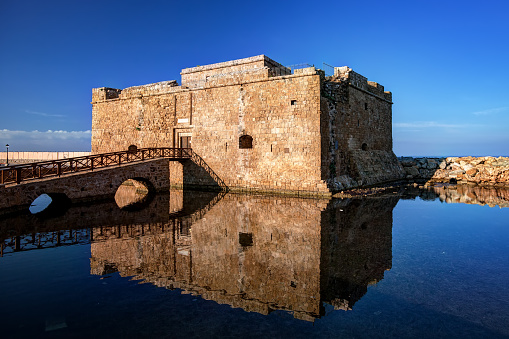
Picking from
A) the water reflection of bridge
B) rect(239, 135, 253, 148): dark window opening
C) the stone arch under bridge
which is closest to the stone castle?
rect(239, 135, 253, 148): dark window opening

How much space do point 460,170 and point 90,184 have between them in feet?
71.5

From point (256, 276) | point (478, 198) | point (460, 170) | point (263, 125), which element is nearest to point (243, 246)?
point (256, 276)

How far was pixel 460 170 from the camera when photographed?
21672mm

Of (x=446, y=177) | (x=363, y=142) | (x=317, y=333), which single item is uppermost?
(x=363, y=142)

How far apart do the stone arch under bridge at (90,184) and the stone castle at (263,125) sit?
6.46ft

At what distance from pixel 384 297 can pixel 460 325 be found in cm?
96

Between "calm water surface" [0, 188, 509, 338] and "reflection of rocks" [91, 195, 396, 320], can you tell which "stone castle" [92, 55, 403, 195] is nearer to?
"reflection of rocks" [91, 195, 396, 320]

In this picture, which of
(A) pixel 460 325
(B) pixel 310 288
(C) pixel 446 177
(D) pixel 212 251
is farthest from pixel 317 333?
(C) pixel 446 177

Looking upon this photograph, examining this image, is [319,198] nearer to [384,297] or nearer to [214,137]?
[214,137]

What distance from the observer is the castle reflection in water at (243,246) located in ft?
15.6

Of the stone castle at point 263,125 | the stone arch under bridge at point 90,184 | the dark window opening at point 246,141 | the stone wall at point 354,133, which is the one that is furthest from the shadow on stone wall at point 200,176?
the stone wall at point 354,133

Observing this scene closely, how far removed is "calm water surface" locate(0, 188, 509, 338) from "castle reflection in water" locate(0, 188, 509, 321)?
0.10 ft

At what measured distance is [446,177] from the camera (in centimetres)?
2223

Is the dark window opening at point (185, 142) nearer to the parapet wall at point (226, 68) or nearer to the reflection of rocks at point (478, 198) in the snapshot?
the parapet wall at point (226, 68)
